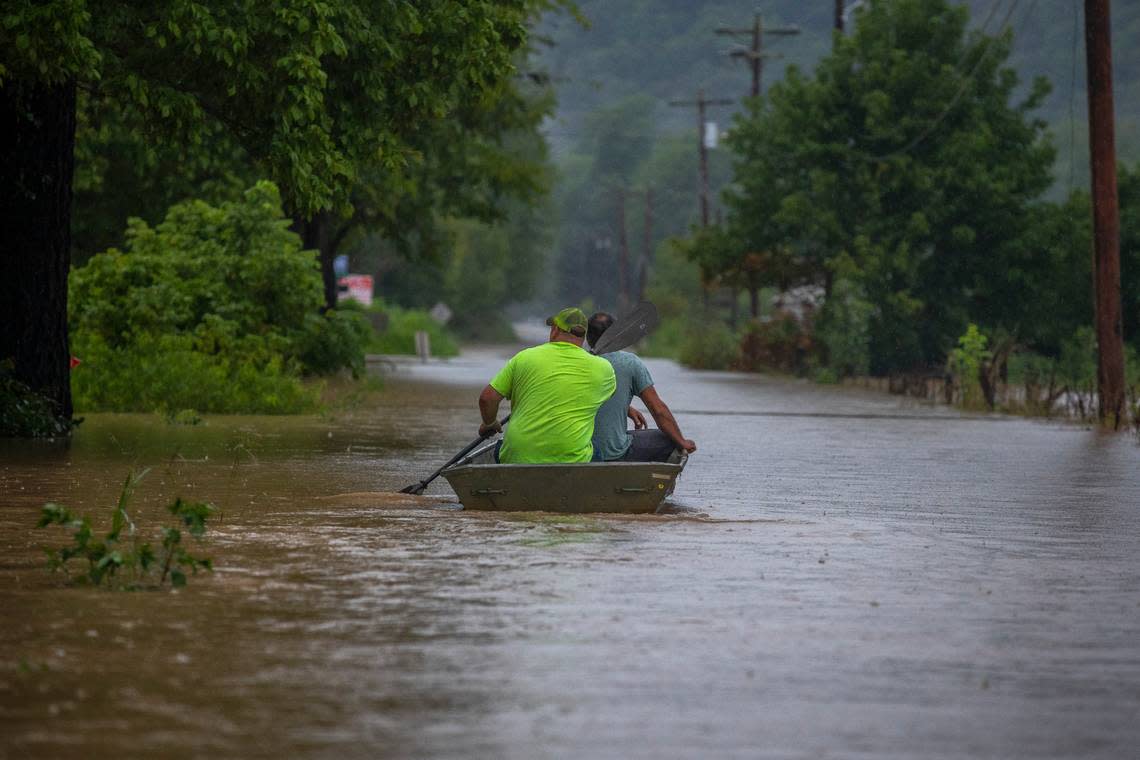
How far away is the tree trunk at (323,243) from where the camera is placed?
143 ft

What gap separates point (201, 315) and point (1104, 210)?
13403mm

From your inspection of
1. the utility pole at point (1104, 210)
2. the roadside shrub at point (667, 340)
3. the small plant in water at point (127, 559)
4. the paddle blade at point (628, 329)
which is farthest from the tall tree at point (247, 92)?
the roadside shrub at point (667, 340)

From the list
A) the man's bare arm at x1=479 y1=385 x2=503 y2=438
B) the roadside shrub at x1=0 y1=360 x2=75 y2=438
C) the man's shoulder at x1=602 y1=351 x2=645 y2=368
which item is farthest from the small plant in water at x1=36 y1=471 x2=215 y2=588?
the roadside shrub at x1=0 y1=360 x2=75 y2=438

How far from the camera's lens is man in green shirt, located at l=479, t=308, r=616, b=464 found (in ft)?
47.5

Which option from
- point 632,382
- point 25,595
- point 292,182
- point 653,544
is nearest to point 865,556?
point 653,544

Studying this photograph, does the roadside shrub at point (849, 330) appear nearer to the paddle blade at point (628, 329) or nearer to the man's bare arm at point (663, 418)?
the paddle blade at point (628, 329)

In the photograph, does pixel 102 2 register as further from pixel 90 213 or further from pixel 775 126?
pixel 775 126

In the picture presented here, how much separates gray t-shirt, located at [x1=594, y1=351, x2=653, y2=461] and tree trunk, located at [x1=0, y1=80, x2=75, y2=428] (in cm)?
840

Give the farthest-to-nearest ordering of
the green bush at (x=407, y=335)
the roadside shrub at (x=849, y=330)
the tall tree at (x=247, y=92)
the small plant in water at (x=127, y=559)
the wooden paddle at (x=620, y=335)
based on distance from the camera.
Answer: the green bush at (x=407, y=335), the roadside shrub at (x=849, y=330), the tall tree at (x=247, y=92), the wooden paddle at (x=620, y=335), the small plant in water at (x=127, y=559)

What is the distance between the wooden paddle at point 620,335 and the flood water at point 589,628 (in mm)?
284

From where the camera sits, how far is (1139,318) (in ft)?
161

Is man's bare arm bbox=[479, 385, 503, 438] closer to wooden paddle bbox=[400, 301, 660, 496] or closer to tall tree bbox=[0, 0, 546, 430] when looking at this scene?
wooden paddle bbox=[400, 301, 660, 496]

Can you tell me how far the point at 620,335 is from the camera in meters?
16.1

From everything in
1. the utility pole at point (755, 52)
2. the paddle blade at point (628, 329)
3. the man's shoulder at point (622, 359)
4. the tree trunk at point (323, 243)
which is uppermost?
the utility pole at point (755, 52)
